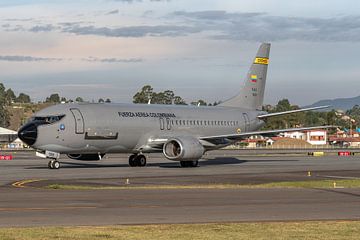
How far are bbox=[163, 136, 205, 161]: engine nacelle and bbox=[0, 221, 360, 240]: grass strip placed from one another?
1216 inches

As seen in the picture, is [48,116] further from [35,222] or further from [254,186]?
[35,222]

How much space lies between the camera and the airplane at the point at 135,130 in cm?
4603

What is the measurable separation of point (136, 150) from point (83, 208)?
96.5 feet

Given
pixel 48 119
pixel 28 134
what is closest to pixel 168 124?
pixel 48 119

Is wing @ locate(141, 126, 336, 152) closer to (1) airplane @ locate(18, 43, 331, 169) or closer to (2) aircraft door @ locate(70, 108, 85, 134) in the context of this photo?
(1) airplane @ locate(18, 43, 331, 169)

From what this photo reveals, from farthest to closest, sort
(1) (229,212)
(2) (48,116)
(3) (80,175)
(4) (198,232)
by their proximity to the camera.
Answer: (2) (48,116) → (3) (80,175) → (1) (229,212) → (4) (198,232)

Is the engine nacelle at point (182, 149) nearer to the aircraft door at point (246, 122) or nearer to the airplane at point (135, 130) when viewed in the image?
the airplane at point (135, 130)

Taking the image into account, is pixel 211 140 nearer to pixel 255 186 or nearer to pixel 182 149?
pixel 182 149

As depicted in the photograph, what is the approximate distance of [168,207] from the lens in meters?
21.8

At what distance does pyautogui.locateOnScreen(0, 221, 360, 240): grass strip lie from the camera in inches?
621

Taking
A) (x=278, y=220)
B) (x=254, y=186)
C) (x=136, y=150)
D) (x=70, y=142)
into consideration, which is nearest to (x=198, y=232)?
(x=278, y=220)

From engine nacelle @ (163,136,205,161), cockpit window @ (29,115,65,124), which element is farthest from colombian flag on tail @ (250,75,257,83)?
cockpit window @ (29,115,65,124)

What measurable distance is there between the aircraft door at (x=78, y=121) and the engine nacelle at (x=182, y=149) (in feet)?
20.0

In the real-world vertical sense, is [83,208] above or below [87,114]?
below
